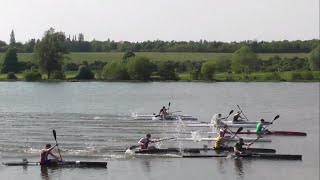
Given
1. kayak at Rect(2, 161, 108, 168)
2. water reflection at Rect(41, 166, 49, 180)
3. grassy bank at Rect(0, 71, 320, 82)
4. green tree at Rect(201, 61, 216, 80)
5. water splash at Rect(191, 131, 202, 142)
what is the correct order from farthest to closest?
green tree at Rect(201, 61, 216, 80)
grassy bank at Rect(0, 71, 320, 82)
water splash at Rect(191, 131, 202, 142)
kayak at Rect(2, 161, 108, 168)
water reflection at Rect(41, 166, 49, 180)

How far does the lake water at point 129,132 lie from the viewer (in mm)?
29156

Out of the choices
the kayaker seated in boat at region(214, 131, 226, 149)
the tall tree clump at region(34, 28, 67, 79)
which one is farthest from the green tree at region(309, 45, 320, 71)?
the kayaker seated in boat at region(214, 131, 226, 149)

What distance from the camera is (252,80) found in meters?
131

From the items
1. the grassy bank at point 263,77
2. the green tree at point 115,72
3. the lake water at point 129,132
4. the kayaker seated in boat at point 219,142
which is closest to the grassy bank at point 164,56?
the grassy bank at point 263,77

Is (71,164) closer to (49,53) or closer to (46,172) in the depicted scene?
(46,172)

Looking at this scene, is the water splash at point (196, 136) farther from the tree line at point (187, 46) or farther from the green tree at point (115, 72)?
the tree line at point (187, 46)

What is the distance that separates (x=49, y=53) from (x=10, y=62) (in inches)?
603

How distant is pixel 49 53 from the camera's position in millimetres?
125875

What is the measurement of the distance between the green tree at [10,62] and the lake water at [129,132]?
150 ft

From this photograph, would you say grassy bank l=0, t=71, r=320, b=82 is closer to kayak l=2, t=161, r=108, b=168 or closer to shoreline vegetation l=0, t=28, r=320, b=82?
shoreline vegetation l=0, t=28, r=320, b=82

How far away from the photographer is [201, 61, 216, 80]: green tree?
5133 inches

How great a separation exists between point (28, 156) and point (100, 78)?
96899 millimetres

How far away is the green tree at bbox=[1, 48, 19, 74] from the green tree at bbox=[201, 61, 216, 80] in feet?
136

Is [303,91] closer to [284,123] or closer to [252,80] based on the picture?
[252,80]
